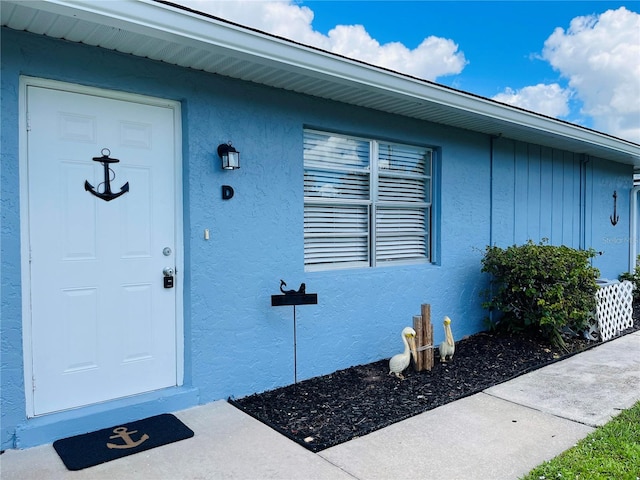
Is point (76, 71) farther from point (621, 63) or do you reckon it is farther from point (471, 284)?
point (621, 63)

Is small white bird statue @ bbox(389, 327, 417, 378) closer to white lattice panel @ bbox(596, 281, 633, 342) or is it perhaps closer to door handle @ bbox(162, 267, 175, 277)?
door handle @ bbox(162, 267, 175, 277)

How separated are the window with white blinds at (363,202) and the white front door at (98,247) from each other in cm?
144

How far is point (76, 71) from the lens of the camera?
3.15 metres

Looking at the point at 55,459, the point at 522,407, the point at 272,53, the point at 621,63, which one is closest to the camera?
the point at 55,459

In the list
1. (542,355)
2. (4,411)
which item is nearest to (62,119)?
(4,411)

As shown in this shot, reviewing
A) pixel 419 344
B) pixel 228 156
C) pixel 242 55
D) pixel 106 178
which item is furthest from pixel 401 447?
pixel 242 55

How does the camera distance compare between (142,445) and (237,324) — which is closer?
(142,445)

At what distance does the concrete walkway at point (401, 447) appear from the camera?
8.88ft

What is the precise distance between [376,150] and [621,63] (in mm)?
8827

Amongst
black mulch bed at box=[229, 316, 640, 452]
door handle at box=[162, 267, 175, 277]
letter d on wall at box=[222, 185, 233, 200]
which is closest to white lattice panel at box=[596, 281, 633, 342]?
black mulch bed at box=[229, 316, 640, 452]

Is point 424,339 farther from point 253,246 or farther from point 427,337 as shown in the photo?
point 253,246

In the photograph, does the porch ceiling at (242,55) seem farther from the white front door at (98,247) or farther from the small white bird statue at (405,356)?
the small white bird statue at (405,356)

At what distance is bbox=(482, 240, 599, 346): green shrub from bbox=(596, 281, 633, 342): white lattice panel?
0.30m

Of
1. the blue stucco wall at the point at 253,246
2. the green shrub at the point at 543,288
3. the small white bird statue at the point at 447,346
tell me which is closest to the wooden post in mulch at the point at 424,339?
the small white bird statue at the point at 447,346
